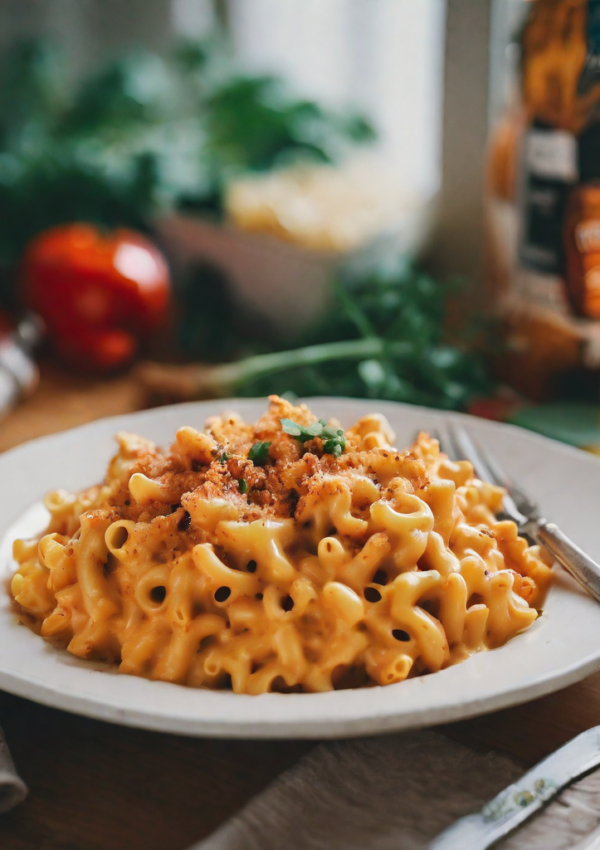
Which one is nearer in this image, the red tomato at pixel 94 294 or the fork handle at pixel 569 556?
the fork handle at pixel 569 556

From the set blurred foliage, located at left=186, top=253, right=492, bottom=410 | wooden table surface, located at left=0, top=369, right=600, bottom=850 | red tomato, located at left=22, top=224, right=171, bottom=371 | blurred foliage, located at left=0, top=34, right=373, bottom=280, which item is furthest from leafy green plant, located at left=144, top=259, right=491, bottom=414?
wooden table surface, located at left=0, top=369, right=600, bottom=850

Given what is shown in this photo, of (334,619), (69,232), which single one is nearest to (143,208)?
(69,232)

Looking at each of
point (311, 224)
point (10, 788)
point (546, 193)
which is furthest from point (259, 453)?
point (311, 224)

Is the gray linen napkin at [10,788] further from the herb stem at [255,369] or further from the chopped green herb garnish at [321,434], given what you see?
the herb stem at [255,369]

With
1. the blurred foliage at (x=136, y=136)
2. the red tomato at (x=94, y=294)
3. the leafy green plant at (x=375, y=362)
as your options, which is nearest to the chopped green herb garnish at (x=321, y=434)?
the leafy green plant at (x=375, y=362)

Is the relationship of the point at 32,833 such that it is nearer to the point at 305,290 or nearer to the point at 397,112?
the point at 305,290
